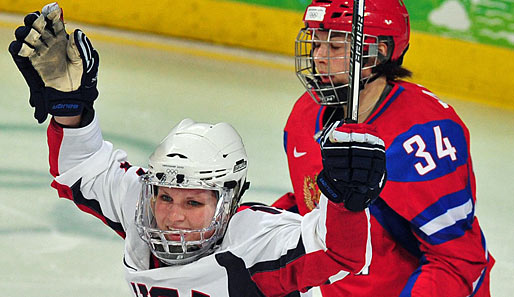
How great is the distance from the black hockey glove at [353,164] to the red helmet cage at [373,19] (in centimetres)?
89

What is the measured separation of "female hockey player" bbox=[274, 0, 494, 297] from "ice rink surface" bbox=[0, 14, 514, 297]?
4.11ft

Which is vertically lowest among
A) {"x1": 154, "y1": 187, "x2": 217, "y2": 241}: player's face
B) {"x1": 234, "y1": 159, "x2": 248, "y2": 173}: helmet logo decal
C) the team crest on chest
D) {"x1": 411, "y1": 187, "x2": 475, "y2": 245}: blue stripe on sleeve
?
the team crest on chest

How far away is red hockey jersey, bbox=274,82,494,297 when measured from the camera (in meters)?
2.47

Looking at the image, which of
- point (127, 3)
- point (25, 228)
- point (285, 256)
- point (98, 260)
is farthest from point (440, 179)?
point (127, 3)

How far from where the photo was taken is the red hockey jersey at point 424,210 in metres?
2.47

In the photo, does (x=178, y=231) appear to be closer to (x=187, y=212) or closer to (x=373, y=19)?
(x=187, y=212)

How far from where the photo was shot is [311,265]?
196 cm

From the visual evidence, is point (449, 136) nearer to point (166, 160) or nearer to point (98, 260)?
point (166, 160)

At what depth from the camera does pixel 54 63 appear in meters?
2.18

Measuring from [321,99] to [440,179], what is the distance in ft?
1.33

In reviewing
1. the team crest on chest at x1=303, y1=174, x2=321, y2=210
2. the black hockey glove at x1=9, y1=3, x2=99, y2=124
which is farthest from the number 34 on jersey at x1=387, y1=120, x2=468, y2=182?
the black hockey glove at x1=9, y1=3, x2=99, y2=124

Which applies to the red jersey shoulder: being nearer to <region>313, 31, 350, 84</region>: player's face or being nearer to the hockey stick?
<region>313, 31, 350, 84</region>: player's face

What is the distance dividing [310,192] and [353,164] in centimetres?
110

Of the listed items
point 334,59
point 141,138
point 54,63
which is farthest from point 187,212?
point 141,138
